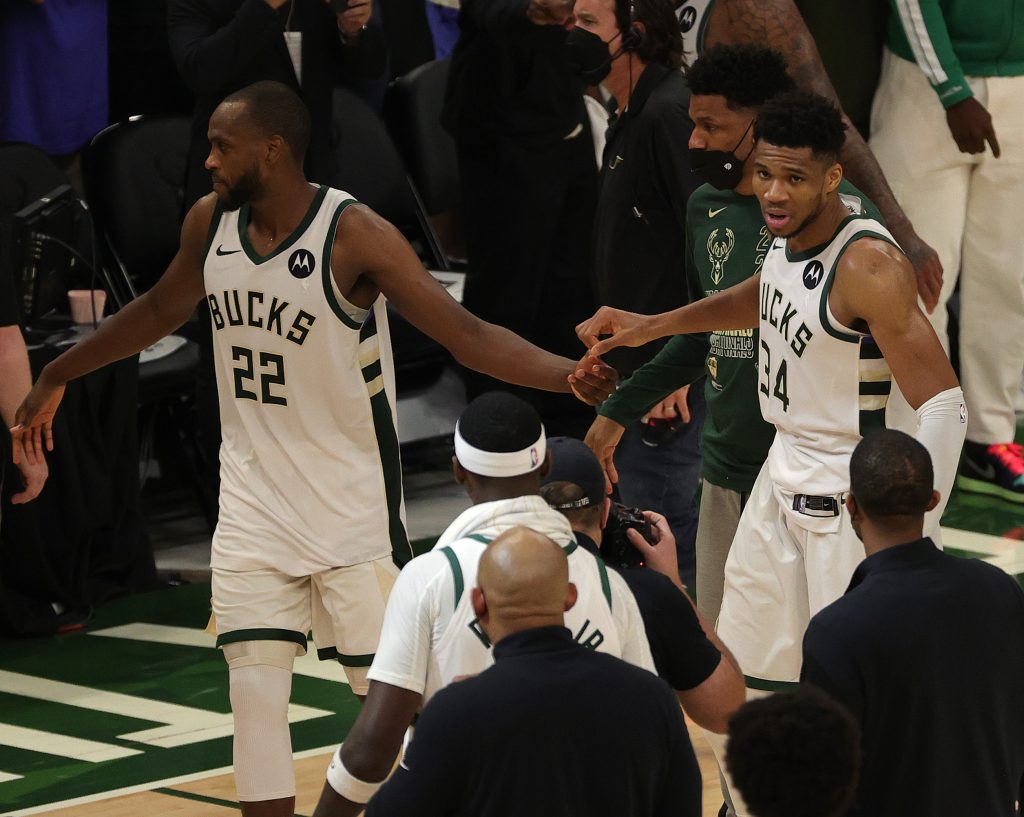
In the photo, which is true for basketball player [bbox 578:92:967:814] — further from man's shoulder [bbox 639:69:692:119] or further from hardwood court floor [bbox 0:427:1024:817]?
man's shoulder [bbox 639:69:692:119]

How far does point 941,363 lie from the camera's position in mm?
4527

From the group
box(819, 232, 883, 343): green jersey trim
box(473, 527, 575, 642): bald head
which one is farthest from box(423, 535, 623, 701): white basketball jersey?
box(819, 232, 883, 343): green jersey trim

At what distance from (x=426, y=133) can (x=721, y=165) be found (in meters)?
4.59

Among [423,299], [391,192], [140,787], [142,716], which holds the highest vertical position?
[423,299]

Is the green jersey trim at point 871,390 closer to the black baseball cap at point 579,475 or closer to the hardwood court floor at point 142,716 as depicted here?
the black baseball cap at point 579,475

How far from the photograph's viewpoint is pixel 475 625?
360 centimetres

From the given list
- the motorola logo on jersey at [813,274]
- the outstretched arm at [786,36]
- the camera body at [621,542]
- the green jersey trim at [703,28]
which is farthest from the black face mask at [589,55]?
the camera body at [621,542]

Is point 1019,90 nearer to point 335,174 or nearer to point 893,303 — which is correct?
point 335,174

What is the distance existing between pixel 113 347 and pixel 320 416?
2.42ft

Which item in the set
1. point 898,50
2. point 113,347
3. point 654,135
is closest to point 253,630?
point 113,347

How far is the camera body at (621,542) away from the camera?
404 centimetres

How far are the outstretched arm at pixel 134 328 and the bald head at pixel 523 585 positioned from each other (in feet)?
6.94

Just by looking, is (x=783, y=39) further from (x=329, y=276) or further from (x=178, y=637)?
(x=178, y=637)

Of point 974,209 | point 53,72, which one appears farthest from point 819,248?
point 53,72
